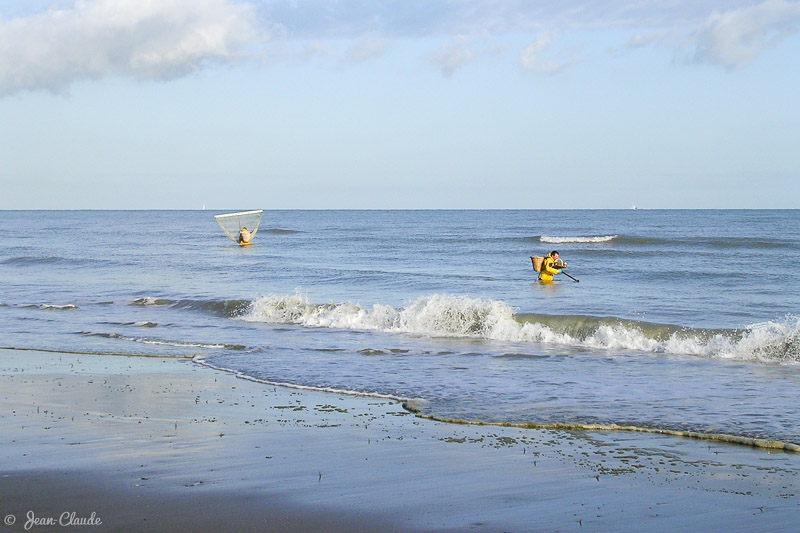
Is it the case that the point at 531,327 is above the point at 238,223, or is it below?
below

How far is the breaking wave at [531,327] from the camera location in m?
13.1

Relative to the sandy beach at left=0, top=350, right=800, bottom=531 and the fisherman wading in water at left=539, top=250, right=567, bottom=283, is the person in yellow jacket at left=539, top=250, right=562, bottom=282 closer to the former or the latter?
the fisherman wading in water at left=539, top=250, right=567, bottom=283

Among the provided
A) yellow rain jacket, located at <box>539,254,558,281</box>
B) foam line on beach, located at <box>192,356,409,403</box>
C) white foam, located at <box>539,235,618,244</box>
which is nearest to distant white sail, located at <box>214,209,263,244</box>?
white foam, located at <box>539,235,618,244</box>

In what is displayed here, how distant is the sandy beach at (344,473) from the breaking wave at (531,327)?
6418 millimetres

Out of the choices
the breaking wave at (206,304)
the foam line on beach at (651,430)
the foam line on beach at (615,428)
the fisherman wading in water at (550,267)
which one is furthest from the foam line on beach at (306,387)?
the fisherman wading in water at (550,267)

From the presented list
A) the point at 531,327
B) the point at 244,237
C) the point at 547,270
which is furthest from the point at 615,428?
the point at 244,237

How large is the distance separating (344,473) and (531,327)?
989 centimetres

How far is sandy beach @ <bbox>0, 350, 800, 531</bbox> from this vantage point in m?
5.25

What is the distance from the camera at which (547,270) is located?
23906 mm

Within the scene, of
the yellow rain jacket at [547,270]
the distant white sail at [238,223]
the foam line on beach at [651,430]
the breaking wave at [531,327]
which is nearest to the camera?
the foam line on beach at [651,430]

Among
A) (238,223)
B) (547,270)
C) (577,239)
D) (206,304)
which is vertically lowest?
(206,304)

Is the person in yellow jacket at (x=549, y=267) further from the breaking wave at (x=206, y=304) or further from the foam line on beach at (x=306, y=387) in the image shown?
the foam line on beach at (x=306, y=387)

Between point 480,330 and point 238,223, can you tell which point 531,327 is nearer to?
point 480,330

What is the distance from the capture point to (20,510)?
5.30 metres
